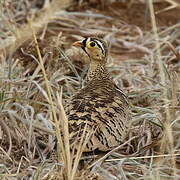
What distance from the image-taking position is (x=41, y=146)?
3771 mm

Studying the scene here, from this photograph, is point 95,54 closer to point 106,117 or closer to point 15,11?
point 106,117

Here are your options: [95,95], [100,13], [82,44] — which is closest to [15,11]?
[100,13]

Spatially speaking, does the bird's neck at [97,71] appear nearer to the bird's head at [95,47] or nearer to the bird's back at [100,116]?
the bird's head at [95,47]

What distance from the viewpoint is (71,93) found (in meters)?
4.23

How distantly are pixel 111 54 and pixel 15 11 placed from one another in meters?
1.02

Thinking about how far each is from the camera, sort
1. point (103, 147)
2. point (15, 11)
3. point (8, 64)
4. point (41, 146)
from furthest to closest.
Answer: point (15, 11), point (8, 64), point (41, 146), point (103, 147)

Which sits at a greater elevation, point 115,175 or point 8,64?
point 8,64

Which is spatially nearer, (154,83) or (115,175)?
(115,175)

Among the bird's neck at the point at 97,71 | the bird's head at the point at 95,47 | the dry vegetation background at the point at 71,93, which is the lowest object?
the dry vegetation background at the point at 71,93

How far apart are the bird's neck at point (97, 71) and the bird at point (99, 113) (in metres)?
0.02

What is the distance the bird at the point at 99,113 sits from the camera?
123 inches

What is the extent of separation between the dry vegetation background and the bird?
0.08 metres

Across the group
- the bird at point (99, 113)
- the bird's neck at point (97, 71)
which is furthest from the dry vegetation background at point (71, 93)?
the bird's neck at point (97, 71)

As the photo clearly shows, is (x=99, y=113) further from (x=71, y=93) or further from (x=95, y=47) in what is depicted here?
(x=71, y=93)
